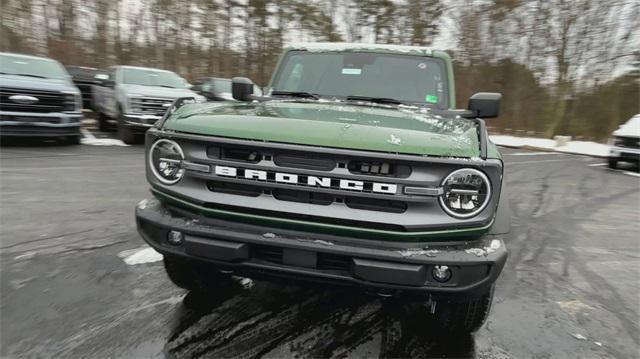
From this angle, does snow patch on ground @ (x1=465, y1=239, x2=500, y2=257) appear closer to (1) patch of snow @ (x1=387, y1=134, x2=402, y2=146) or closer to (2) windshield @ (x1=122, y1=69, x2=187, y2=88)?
(1) patch of snow @ (x1=387, y1=134, x2=402, y2=146)

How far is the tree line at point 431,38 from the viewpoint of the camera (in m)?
23.7

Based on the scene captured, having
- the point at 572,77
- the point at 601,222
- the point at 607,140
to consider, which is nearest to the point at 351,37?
the point at 572,77

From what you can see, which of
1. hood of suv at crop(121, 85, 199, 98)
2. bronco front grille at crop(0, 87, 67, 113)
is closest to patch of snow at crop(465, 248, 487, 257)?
bronco front grille at crop(0, 87, 67, 113)

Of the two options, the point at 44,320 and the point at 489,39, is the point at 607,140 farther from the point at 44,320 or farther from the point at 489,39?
the point at 44,320

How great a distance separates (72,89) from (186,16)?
16601mm

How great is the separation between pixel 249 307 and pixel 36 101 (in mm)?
8810

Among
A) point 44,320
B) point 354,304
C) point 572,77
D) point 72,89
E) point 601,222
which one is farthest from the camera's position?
point 572,77

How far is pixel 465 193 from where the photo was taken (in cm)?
247

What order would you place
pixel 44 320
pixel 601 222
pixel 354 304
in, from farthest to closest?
pixel 601 222, pixel 354 304, pixel 44 320

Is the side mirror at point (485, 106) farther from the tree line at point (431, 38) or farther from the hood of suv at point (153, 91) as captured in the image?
the tree line at point (431, 38)

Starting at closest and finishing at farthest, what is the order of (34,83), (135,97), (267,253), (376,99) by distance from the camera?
(267,253) → (376,99) → (34,83) → (135,97)

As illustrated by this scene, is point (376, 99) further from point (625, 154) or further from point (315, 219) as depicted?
point (625, 154)

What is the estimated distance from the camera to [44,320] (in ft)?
9.91

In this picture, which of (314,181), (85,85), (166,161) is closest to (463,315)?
(314,181)
